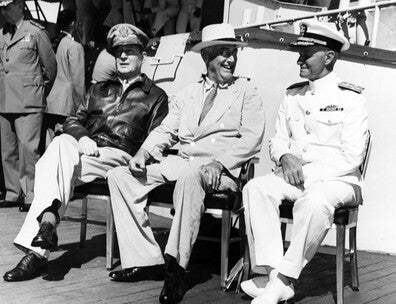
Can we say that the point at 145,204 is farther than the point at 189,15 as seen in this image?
No

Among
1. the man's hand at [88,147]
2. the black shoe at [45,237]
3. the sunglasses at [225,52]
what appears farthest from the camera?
the man's hand at [88,147]

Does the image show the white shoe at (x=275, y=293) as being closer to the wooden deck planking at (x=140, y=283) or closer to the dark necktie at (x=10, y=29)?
the wooden deck planking at (x=140, y=283)

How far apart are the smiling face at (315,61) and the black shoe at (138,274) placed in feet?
5.29

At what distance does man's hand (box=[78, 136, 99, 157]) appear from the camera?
15.8 ft

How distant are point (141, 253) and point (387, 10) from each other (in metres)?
3.70

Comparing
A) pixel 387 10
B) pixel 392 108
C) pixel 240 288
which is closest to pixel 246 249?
pixel 240 288

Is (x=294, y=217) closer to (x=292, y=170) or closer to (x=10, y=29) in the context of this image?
(x=292, y=170)

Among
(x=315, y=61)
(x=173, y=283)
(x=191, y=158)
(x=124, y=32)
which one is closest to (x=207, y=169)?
(x=191, y=158)

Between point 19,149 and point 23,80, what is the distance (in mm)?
706

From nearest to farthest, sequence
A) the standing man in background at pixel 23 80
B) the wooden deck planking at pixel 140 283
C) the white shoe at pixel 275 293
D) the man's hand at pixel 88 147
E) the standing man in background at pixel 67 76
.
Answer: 1. the white shoe at pixel 275 293
2. the wooden deck planking at pixel 140 283
3. the man's hand at pixel 88 147
4. the standing man in background at pixel 23 80
5. the standing man in background at pixel 67 76

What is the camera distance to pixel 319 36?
425 centimetres

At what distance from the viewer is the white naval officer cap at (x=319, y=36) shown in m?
4.22

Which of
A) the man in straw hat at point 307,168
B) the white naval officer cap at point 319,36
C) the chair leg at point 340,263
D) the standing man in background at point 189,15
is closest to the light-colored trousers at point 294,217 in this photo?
the man in straw hat at point 307,168

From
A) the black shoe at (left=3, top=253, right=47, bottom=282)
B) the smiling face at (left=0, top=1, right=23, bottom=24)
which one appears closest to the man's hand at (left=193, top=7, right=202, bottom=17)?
the smiling face at (left=0, top=1, right=23, bottom=24)
